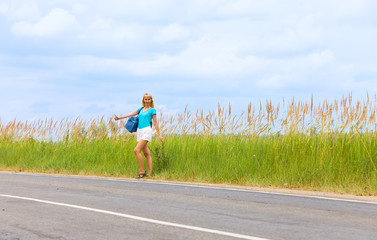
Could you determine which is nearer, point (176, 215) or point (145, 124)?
point (176, 215)

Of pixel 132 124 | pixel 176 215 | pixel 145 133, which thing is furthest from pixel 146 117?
pixel 176 215

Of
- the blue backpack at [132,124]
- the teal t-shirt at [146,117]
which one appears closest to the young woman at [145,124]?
the teal t-shirt at [146,117]

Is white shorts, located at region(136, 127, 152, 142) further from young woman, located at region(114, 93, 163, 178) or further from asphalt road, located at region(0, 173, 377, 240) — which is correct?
asphalt road, located at region(0, 173, 377, 240)

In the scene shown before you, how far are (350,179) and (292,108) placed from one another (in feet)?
10.6

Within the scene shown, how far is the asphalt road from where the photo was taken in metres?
7.17

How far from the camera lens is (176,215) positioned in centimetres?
856

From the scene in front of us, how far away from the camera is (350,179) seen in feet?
41.8

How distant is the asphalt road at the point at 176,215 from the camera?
23.5 ft

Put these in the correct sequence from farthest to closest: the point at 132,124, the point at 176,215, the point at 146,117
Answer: the point at 132,124 → the point at 146,117 → the point at 176,215

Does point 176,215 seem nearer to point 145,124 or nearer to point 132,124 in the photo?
point 145,124

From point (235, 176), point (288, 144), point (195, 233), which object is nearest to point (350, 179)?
point (288, 144)

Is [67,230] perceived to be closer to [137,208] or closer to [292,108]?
[137,208]

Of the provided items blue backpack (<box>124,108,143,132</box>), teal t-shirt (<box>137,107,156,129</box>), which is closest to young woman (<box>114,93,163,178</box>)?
teal t-shirt (<box>137,107,156,129</box>)

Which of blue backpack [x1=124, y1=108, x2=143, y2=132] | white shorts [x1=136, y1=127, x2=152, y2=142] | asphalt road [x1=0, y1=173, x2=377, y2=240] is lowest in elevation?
asphalt road [x1=0, y1=173, x2=377, y2=240]
